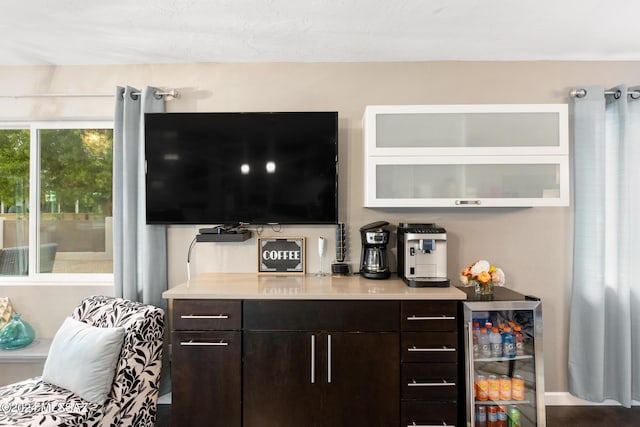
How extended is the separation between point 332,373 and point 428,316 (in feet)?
2.03

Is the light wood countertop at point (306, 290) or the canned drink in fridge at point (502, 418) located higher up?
the light wood countertop at point (306, 290)

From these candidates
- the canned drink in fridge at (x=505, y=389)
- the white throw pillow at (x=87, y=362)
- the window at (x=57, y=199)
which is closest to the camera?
the white throw pillow at (x=87, y=362)

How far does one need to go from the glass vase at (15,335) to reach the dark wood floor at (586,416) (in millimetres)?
1030

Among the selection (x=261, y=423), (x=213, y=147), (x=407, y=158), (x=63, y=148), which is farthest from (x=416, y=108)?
(x=63, y=148)

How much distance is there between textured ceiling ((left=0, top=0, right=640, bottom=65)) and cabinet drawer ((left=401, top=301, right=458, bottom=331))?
1.61 meters

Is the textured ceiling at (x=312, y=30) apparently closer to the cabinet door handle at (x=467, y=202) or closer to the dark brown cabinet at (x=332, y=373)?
the cabinet door handle at (x=467, y=202)

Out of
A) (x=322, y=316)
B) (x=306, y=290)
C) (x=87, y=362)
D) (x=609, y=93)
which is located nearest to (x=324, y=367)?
(x=322, y=316)

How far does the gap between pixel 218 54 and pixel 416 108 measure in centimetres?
140

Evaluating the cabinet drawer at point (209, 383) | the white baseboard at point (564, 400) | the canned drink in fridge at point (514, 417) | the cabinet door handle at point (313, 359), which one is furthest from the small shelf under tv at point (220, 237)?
the white baseboard at point (564, 400)

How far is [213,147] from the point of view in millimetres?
2410

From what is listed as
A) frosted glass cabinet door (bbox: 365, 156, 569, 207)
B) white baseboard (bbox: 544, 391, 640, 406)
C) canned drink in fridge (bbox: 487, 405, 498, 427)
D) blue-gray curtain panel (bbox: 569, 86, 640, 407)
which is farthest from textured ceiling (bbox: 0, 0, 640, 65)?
white baseboard (bbox: 544, 391, 640, 406)

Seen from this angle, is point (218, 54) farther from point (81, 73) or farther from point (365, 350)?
point (365, 350)

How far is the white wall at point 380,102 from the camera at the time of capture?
2.59m

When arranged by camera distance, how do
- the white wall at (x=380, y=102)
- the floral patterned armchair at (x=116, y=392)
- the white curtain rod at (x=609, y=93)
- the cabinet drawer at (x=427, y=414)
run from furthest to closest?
the white wall at (x=380, y=102), the white curtain rod at (x=609, y=93), the cabinet drawer at (x=427, y=414), the floral patterned armchair at (x=116, y=392)
